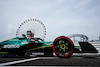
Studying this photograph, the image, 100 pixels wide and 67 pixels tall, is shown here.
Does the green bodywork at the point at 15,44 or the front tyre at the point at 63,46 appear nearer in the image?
the front tyre at the point at 63,46

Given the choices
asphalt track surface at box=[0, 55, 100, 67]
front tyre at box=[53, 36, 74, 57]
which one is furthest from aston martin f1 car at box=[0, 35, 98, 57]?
asphalt track surface at box=[0, 55, 100, 67]

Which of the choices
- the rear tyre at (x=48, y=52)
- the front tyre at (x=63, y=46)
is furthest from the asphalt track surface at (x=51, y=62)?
the rear tyre at (x=48, y=52)

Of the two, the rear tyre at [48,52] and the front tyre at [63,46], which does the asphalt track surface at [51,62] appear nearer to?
the front tyre at [63,46]

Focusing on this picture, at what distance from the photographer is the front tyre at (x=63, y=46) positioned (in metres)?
4.38

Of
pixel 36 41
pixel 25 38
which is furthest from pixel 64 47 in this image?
pixel 25 38

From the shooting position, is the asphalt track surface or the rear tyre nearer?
the asphalt track surface

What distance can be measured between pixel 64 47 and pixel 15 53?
2526 mm

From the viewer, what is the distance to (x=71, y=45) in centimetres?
438

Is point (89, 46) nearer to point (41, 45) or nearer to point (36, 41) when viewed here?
point (41, 45)

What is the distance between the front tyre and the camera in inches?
173

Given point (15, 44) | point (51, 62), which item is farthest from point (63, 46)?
point (15, 44)

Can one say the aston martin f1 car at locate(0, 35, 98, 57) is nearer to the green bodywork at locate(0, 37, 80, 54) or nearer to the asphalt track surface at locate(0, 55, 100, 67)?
the green bodywork at locate(0, 37, 80, 54)

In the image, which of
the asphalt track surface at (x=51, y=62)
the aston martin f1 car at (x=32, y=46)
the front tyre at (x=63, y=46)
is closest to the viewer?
the asphalt track surface at (x=51, y=62)

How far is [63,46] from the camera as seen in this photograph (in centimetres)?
448
